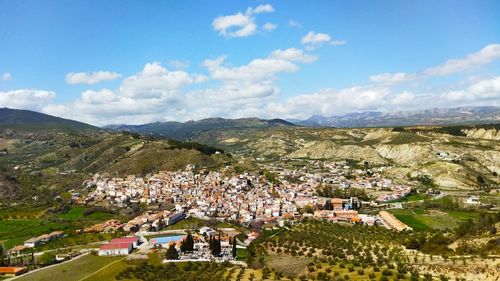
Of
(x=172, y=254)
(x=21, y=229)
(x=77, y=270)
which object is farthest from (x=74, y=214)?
(x=172, y=254)

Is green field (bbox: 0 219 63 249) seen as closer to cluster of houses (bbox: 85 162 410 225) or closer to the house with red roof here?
cluster of houses (bbox: 85 162 410 225)

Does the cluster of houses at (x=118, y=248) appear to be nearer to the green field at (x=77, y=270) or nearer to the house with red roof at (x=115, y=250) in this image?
the house with red roof at (x=115, y=250)

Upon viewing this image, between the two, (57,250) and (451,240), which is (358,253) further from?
(57,250)

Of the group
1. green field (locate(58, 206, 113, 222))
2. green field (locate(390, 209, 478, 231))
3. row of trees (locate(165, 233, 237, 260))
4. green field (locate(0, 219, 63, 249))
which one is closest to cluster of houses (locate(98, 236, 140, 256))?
row of trees (locate(165, 233, 237, 260))

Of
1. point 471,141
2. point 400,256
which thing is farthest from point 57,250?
point 471,141

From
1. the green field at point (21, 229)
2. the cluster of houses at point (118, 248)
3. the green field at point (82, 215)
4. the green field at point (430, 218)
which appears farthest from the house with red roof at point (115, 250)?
the green field at point (430, 218)
